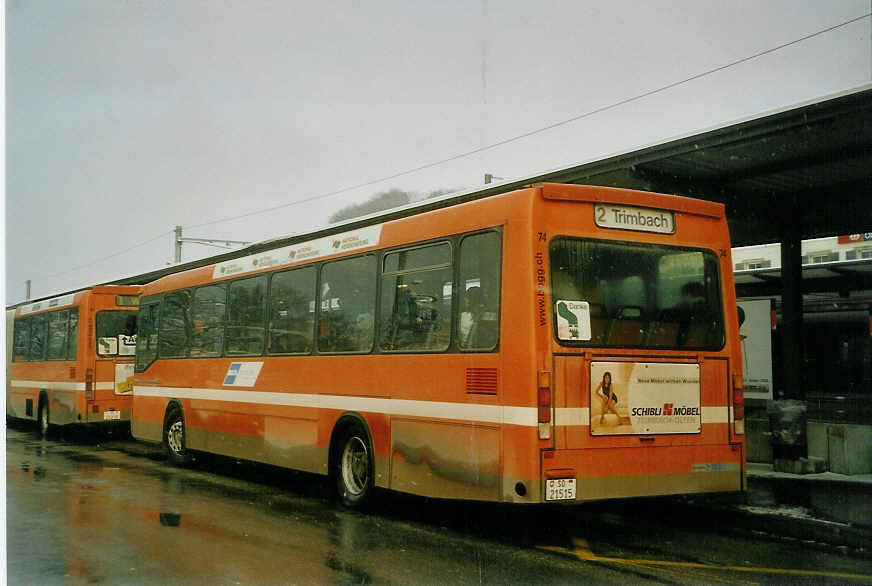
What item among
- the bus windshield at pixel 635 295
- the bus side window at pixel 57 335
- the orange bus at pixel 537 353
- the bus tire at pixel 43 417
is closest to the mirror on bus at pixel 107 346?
the bus side window at pixel 57 335

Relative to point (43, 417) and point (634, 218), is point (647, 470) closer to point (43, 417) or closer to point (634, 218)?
point (634, 218)

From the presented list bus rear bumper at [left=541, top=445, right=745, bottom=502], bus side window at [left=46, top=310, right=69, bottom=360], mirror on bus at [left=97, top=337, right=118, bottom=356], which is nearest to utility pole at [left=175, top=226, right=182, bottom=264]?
bus side window at [left=46, top=310, right=69, bottom=360]

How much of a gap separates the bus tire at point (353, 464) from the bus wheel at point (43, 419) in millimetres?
13207

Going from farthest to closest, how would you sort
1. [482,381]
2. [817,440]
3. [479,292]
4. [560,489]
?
[817,440] < [479,292] < [482,381] < [560,489]

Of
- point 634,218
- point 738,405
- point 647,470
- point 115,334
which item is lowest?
point 647,470

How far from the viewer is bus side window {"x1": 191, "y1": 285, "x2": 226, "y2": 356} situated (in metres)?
14.0

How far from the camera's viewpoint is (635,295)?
8.45 meters

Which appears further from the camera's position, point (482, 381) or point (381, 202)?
point (381, 202)

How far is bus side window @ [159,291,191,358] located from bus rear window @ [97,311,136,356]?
4.27 metres

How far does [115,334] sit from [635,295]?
47.8ft

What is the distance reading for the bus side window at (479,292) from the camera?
8328 millimetres

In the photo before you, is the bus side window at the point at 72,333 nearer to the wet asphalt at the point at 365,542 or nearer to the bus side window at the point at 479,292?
the wet asphalt at the point at 365,542

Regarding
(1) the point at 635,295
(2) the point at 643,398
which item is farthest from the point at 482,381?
(1) the point at 635,295

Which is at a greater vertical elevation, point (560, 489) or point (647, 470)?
point (647, 470)
